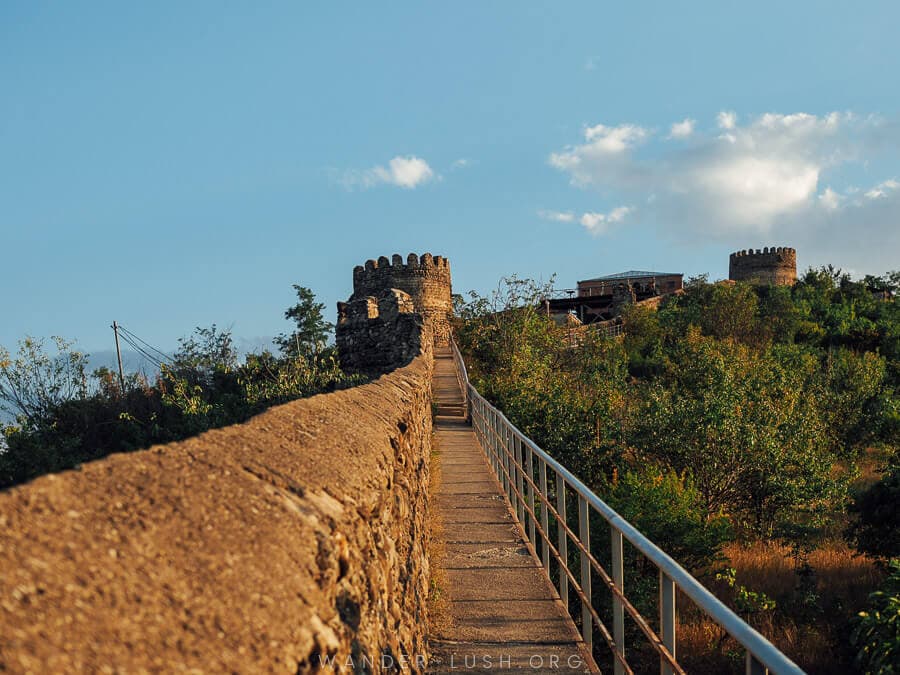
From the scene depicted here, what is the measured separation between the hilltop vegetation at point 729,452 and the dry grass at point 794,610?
4cm

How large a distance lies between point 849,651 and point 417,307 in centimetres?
3017

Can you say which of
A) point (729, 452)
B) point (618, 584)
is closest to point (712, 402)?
point (729, 452)

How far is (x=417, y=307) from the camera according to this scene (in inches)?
1465

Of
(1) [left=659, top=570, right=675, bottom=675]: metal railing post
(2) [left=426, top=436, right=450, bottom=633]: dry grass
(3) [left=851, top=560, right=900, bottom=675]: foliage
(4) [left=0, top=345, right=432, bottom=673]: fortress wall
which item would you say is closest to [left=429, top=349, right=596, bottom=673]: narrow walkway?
(2) [left=426, top=436, right=450, bottom=633]: dry grass

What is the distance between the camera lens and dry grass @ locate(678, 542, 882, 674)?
872 centimetres

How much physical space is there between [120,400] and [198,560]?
28.9m

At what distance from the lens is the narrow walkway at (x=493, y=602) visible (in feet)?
12.9

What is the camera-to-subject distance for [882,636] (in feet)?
20.8

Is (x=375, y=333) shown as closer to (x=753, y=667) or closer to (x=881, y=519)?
(x=881, y=519)

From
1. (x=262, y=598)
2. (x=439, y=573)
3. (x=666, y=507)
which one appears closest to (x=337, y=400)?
(x=262, y=598)

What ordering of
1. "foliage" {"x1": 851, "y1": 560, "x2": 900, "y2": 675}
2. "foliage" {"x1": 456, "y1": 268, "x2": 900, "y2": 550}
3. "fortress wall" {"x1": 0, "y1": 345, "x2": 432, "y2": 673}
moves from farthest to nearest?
"foliage" {"x1": 456, "y1": 268, "x2": 900, "y2": 550}
"foliage" {"x1": 851, "y1": 560, "x2": 900, "y2": 675}
"fortress wall" {"x1": 0, "y1": 345, "x2": 432, "y2": 673}

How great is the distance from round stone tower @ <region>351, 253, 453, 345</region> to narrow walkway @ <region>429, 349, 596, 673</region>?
29.7 meters

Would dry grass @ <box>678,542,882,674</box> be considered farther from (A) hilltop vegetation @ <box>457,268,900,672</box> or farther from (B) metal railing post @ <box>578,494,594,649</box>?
(B) metal railing post @ <box>578,494,594,649</box>

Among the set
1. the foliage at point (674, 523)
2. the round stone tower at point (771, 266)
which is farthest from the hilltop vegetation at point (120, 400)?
the round stone tower at point (771, 266)
